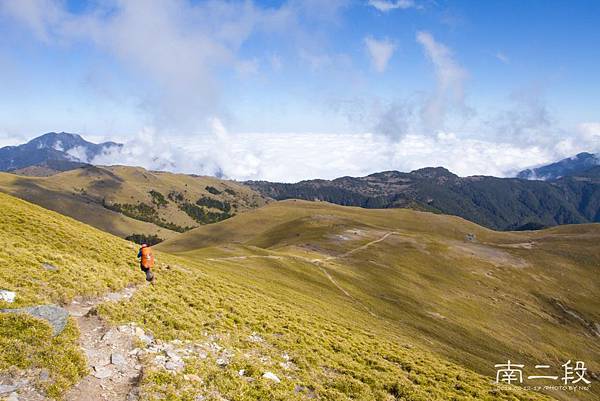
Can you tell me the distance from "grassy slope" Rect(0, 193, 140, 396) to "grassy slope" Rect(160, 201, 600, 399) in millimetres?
26764

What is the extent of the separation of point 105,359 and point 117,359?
0.56m

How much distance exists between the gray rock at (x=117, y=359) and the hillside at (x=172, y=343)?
0.16m

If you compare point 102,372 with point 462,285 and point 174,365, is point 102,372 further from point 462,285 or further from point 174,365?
point 462,285

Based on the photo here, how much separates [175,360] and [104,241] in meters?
28.2

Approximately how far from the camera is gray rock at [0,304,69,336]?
60.2 ft

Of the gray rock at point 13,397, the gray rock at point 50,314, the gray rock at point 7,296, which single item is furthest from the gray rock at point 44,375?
the gray rock at point 7,296

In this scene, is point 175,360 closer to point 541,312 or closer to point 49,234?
point 49,234

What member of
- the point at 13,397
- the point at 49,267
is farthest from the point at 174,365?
the point at 49,267

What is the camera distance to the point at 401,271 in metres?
104

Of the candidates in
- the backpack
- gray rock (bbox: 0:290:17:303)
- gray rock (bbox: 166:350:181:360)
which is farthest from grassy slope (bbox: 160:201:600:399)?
gray rock (bbox: 0:290:17:303)

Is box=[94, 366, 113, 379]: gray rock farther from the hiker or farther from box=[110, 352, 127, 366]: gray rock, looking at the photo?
the hiker

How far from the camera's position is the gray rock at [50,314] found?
18.4 metres

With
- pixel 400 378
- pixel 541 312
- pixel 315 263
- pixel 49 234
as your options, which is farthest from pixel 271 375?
pixel 541 312

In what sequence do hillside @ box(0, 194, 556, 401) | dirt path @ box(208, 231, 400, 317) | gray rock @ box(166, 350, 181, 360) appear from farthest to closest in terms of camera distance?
dirt path @ box(208, 231, 400, 317) < gray rock @ box(166, 350, 181, 360) < hillside @ box(0, 194, 556, 401)
